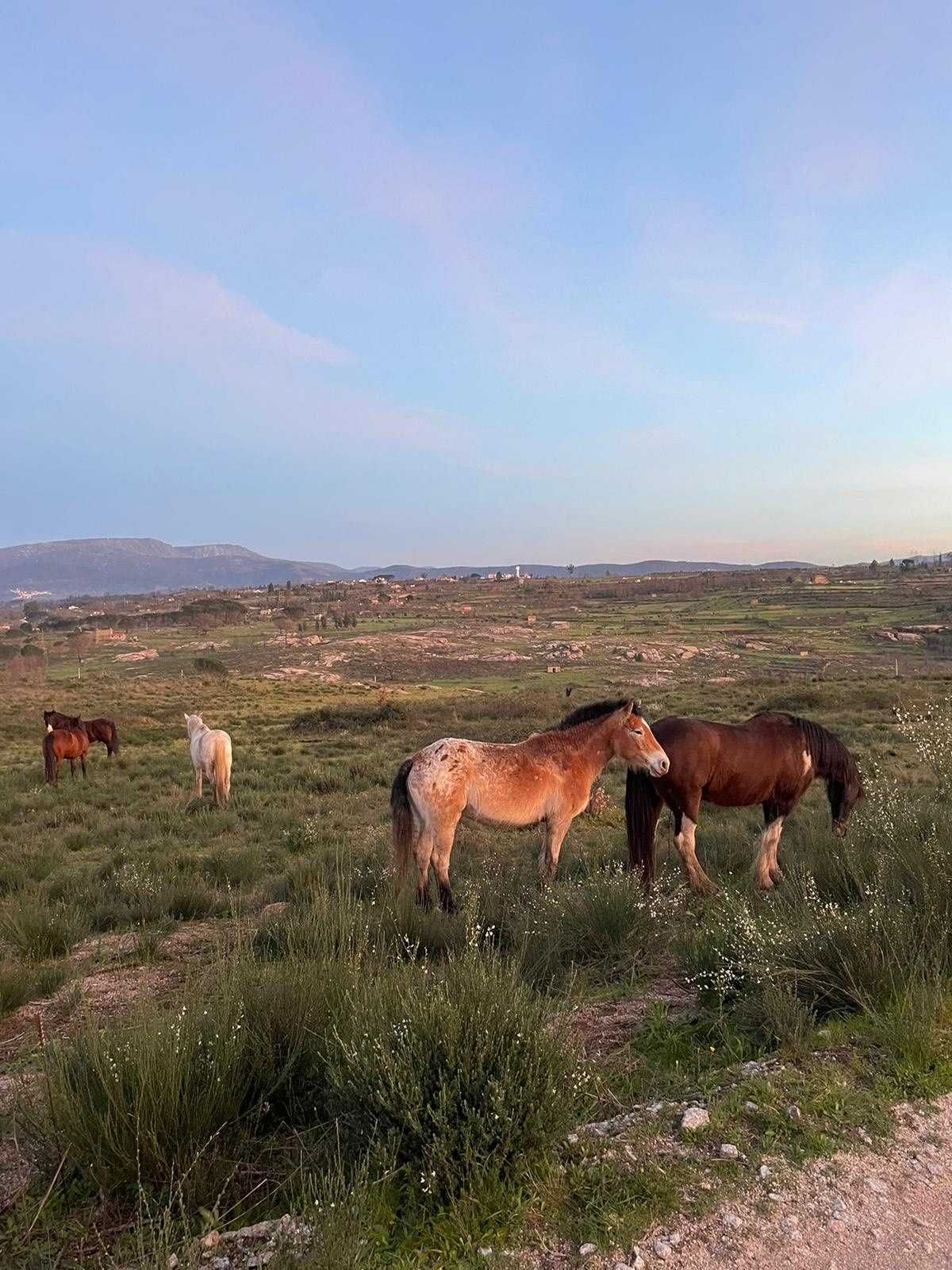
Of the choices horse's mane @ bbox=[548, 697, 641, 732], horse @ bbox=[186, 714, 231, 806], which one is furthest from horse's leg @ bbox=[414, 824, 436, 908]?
horse @ bbox=[186, 714, 231, 806]

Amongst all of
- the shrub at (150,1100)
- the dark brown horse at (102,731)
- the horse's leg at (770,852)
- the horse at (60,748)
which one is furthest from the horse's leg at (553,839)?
the dark brown horse at (102,731)

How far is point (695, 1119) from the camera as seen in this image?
332cm

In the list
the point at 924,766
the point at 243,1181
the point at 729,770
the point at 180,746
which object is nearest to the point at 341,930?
the point at 243,1181

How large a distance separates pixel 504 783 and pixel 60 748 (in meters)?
15.1

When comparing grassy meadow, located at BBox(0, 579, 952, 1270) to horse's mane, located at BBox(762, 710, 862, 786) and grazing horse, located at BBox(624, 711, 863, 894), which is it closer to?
grazing horse, located at BBox(624, 711, 863, 894)

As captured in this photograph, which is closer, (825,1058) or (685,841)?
(825,1058)

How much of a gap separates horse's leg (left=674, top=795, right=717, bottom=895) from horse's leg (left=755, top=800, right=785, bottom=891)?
1.82 ft

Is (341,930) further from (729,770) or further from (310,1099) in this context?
(729,770)

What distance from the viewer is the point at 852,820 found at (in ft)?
26.2

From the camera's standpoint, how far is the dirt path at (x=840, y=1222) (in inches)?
104

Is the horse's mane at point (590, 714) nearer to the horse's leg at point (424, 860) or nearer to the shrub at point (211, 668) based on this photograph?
the horse's leg at point (424, 860)

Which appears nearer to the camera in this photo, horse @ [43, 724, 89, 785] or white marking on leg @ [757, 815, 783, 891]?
white marking on leg @ [757, 815, 783, 891]

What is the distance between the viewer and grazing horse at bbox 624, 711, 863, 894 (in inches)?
306

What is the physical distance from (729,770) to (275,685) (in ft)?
124
